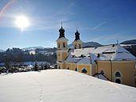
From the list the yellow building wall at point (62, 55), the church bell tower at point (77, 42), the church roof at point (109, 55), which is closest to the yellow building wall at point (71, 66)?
the yellow building wall at point (62, 55)

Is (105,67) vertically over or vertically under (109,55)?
under

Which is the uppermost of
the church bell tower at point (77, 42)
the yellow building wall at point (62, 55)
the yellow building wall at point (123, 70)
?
the church bell tower at point (77, 42)

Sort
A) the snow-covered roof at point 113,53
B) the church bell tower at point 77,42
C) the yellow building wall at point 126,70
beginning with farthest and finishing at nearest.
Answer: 1. the church bell tower at point 77,42
2. the snow-covered roof at point 113,53
3. the yellow building wall at point 126,70

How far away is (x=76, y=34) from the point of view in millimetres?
42906

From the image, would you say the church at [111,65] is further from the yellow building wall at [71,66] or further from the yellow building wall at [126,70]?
the yellow building wall at [71,66]

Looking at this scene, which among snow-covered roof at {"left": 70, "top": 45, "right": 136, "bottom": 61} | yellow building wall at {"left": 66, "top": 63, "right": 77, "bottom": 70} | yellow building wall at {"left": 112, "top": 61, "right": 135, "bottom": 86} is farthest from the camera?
yellow building wall at {"left": 66, "top": 63, "right": 77, "bottom": 70}

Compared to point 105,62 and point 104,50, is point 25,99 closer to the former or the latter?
point 105,62

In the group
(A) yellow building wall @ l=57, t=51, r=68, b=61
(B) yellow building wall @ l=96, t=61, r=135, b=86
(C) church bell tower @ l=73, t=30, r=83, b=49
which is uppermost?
(C) church bell tower @ l=73, t=30, r=83, b=49

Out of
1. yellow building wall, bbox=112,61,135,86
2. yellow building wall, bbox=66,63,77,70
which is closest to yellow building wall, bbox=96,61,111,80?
yellow building wall, bbox=112,61,135,86

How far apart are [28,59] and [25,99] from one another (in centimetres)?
11979

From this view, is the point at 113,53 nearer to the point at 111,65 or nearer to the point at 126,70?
the point at 111,65

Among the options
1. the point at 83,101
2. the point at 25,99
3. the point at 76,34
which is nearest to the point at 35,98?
the point at 25,99

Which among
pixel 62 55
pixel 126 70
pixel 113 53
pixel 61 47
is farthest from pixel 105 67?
pixel 61 47

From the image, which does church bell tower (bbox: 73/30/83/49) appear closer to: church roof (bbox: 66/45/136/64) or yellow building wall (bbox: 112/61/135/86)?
church roof (bbox: 66/45/136/64)
